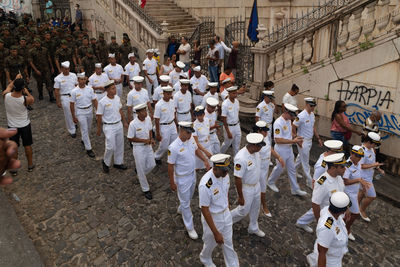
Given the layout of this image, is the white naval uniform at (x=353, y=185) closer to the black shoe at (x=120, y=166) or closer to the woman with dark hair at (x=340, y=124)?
the woman with dark hair at (x=340, y=124)

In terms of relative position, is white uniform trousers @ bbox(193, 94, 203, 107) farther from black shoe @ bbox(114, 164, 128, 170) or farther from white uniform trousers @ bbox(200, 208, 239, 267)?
white uniform trousers @ bbox(200, 208, 239, 267)

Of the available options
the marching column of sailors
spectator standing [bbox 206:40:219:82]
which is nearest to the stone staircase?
spectator standing [bbox 206:40:219:82]

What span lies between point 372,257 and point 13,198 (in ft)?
22.6

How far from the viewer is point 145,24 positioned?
1546 centimetres

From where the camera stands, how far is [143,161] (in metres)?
7.00

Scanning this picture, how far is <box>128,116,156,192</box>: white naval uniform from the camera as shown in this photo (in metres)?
6.89

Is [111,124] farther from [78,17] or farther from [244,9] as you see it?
[78,17]

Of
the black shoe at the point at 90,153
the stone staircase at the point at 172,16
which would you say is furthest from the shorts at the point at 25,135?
the stone staircase at the point at 172,16

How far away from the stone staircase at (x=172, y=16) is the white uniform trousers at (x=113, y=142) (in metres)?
10.3

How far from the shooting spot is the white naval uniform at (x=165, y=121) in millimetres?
7969

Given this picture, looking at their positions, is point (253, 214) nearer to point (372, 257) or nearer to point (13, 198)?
point (372, 257)

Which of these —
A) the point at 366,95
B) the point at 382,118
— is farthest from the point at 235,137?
the point at 382,118

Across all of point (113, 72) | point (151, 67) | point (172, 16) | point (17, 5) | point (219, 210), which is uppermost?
point (17, 5)

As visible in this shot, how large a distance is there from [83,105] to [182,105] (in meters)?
2.64
